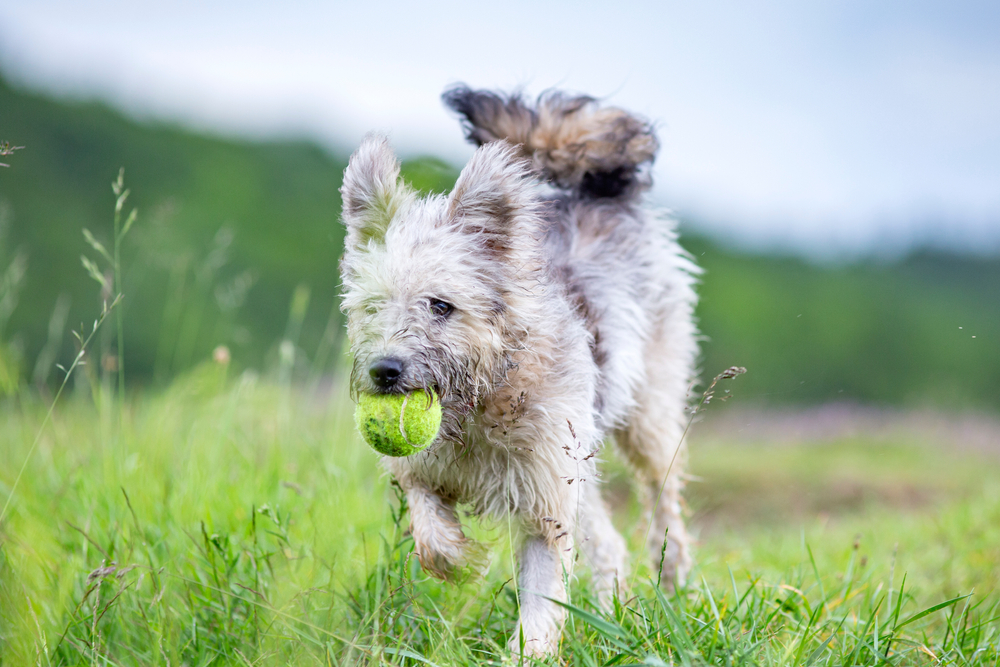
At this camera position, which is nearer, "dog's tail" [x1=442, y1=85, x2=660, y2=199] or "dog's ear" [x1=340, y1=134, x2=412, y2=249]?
"dog's ear" [x1=340, y1=134, x2=412, y2=249]

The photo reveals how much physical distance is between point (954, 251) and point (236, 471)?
19056 mm

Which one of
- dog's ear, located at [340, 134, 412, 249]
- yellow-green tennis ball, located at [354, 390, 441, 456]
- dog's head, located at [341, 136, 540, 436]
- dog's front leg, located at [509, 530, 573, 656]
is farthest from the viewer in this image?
dog's ear, located at [340, 134, 412, 249]

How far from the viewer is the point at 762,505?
789 cm

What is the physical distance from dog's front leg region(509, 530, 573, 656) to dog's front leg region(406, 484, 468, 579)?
30 cm

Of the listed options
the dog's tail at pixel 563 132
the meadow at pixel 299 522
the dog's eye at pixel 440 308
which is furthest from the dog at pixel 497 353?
the dog's tail at pixel 563 132

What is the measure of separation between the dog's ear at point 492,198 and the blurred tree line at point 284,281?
24.2 ft

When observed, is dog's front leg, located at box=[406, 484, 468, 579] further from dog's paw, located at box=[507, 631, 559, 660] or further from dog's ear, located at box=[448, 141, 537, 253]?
dog's ear, located at box=[448, 141, 537, 253]

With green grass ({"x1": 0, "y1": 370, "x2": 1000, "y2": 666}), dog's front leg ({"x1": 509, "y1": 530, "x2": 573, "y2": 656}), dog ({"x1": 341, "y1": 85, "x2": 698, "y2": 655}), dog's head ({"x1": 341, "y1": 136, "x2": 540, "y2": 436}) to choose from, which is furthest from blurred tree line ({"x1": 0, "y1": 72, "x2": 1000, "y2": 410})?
dog's front leg ({"x1": 509, "y1": 530, "x2": 573, "y2": 656})

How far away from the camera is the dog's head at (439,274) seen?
8.95ft

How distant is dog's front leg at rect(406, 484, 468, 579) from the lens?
2.92 m

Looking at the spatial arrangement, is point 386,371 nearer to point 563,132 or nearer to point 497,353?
point 497,353

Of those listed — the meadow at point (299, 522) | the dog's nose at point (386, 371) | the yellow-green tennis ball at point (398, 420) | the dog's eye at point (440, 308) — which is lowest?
the meadow at point (299, 522)

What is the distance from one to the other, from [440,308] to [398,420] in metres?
0.46

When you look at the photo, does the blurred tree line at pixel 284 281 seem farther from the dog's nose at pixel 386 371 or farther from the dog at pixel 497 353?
the dog's nose at pixel 386 371
